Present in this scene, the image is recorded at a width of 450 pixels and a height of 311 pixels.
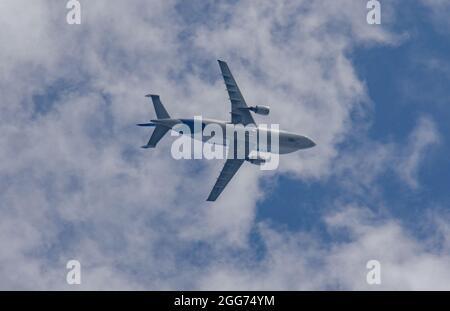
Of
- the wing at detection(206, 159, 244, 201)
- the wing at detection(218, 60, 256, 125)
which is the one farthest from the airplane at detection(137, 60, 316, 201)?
the wing at detection(206, 159, 244, 201)

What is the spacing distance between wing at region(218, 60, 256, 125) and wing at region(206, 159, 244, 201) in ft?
30.6

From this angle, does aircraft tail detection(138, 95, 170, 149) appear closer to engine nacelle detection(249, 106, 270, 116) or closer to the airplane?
A: the airplane

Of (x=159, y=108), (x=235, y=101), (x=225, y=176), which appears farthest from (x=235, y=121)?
(x=159, y=108)

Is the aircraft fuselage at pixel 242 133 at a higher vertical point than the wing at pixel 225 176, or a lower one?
higher

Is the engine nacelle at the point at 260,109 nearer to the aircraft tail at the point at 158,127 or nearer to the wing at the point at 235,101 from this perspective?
the wing at the point at 235,101

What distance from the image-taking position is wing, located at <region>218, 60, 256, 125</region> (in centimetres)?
12772

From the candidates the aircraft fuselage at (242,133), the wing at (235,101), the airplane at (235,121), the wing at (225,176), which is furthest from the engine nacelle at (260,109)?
the wing at (225,176)

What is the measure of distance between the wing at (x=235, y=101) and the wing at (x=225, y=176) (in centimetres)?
933

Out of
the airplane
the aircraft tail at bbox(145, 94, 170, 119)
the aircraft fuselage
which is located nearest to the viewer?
the aircraft fuselage

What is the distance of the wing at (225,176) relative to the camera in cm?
13662

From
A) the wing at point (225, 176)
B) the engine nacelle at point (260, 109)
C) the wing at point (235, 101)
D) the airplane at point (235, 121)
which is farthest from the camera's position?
the wing at point (225, 176)
